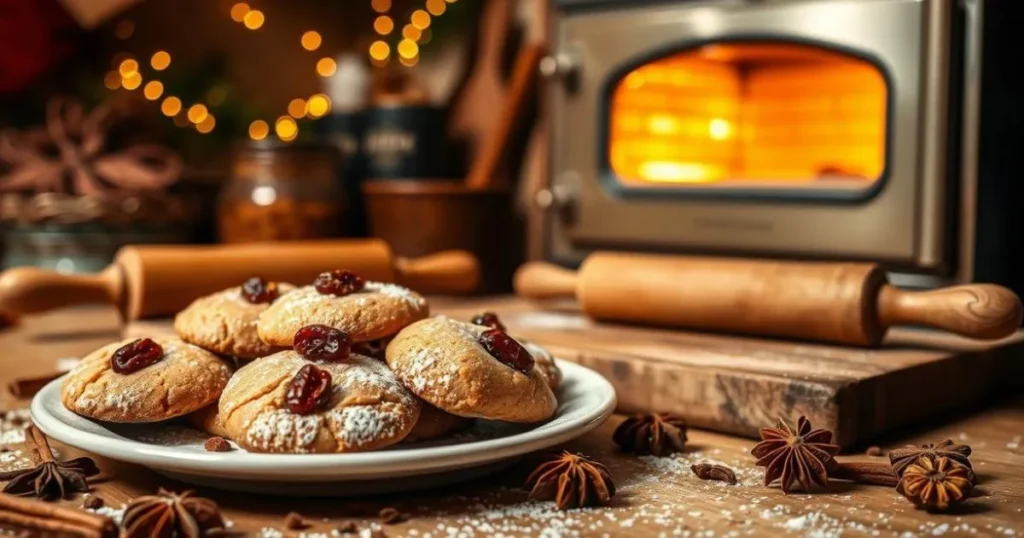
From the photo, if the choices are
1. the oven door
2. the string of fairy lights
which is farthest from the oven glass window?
the string of fairy lights

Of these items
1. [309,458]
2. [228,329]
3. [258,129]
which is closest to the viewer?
[309,458]

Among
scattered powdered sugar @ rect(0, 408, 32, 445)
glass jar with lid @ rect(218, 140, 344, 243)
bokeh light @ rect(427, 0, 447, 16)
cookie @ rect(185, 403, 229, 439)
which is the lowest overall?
scattered powdered sugar @ rect(0, 408, 32, 445)

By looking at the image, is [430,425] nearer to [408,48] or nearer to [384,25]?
[408,48]

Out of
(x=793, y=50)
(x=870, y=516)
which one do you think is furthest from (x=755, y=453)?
(x=793, y=50)

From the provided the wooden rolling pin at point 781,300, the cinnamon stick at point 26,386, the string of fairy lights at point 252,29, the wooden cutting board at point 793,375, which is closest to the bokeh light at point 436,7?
the string of fairy lights at point 252,29

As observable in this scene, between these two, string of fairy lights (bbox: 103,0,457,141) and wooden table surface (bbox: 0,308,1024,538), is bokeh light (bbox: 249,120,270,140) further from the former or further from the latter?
wooden table surface (bbox: 0,308,1024,538)

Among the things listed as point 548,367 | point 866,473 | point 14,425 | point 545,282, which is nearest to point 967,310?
point 866,473
